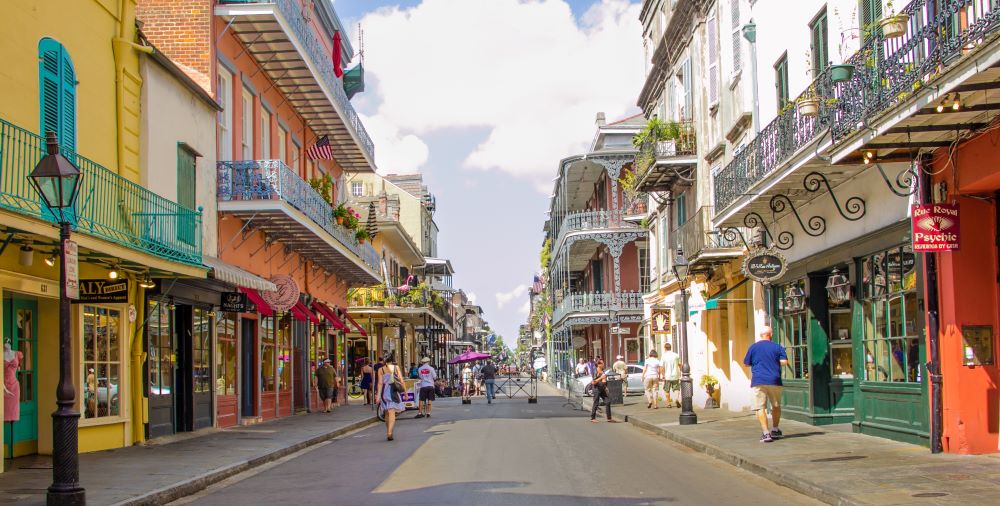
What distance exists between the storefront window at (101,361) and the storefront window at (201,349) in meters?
3.29

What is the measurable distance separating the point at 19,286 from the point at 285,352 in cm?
1560

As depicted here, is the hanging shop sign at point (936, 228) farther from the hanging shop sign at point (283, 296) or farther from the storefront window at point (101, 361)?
the hanging shop sign at point (283, 296)

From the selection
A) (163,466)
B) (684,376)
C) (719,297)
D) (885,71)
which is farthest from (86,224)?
(719,297)

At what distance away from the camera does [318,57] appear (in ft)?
88.7

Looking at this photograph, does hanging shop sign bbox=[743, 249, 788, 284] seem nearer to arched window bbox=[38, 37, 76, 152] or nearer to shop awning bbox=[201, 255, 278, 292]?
shop awning bbox=[201, 255, 278, 292]

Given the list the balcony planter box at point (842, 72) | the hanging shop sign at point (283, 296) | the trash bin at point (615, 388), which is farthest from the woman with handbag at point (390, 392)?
the trash bin at point (615, 388)

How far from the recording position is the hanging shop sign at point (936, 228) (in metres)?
12.7

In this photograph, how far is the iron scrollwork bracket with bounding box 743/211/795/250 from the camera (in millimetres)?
20172

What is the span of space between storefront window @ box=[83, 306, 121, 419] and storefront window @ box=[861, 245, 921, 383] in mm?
12216

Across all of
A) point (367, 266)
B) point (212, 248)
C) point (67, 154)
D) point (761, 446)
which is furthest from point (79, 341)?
point (367, 266)

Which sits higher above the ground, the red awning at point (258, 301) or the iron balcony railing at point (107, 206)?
the iron balcony railing at point (107, 206)

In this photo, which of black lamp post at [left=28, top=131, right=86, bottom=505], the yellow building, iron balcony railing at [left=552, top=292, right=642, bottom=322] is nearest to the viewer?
black lamp post at [left=28, top=131, right=86, bottom=505]

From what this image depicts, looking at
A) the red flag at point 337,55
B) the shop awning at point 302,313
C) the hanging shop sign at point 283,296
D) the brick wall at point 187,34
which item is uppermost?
the red flag at point 337,55

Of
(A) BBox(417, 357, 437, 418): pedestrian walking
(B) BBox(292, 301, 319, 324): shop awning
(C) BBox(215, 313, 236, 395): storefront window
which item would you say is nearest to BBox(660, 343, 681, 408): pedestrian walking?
(A) BBox(417, 357, 437, 418): pedestrian walking
